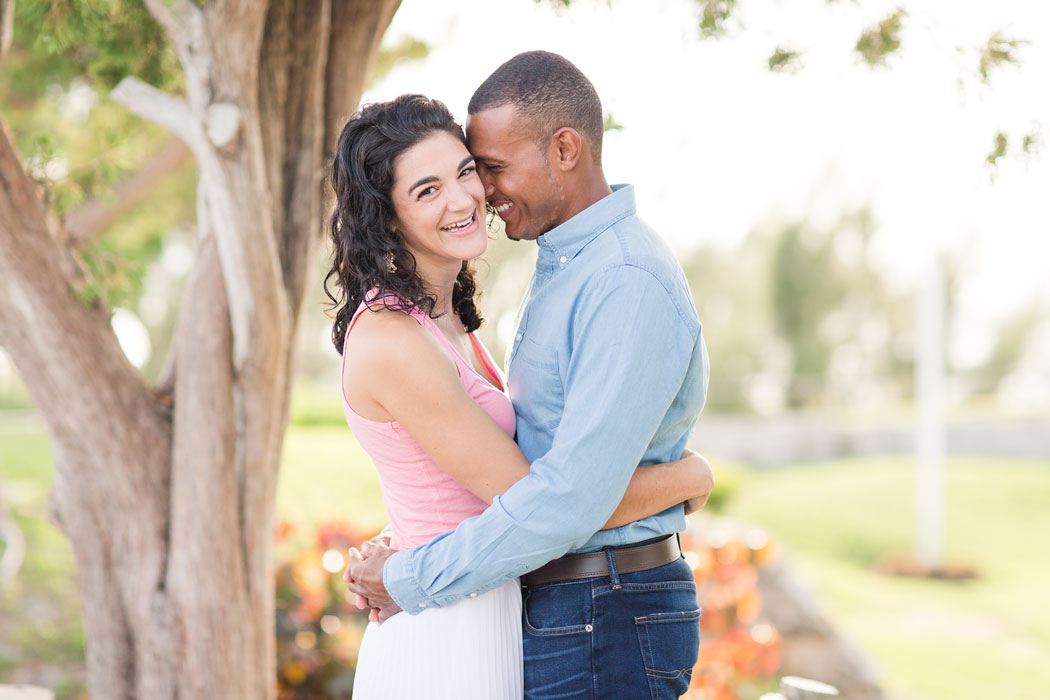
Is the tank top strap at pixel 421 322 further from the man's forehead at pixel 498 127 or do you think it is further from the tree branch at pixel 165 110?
the tree branch at pixel 165 110

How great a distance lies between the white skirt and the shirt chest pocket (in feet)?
1.23

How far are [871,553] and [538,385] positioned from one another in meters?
10.8

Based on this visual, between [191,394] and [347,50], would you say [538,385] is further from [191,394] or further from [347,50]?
[347,50]

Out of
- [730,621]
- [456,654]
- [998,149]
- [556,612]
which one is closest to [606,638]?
[556,612]

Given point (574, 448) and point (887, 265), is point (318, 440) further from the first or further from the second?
point (887, 265)

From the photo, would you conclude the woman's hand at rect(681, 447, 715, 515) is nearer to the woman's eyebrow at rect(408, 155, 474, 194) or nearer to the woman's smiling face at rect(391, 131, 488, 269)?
the woman's smiling face at rect(391, 131, 488, 269)

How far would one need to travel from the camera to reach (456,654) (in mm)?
2000

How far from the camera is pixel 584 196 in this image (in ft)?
6.91

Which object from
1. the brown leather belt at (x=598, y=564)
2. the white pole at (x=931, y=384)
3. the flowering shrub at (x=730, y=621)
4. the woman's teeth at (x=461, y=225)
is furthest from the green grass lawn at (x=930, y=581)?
the woman's teeth at (x=461, y=225)

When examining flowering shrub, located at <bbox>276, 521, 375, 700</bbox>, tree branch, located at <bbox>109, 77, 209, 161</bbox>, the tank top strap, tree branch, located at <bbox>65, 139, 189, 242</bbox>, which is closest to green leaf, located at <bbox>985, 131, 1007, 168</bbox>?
the tank top strap

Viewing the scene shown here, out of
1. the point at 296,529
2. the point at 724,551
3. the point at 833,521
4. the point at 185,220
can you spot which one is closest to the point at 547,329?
the point at 296,529

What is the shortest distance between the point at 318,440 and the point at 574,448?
8.74 metres

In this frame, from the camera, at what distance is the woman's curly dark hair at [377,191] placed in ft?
6.75

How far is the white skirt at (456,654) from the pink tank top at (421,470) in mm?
181
